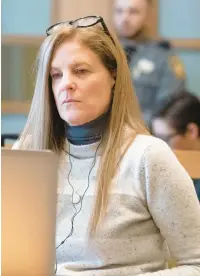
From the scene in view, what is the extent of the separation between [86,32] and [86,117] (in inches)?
7.0

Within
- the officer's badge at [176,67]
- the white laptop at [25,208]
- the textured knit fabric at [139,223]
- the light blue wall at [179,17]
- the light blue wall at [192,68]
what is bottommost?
the light blue wall at [192,68]

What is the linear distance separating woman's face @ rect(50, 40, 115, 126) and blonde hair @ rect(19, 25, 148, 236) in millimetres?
15

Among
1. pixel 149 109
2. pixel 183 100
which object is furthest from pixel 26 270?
pixel 149 109

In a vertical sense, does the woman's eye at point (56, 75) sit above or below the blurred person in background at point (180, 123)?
above

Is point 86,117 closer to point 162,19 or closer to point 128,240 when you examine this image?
point 128,240

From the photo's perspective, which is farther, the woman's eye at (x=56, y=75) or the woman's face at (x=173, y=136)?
the woman's face at (x=173, y=136)

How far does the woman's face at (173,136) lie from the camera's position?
2.46 metres

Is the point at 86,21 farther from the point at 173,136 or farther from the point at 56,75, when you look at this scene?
the point at 173,136

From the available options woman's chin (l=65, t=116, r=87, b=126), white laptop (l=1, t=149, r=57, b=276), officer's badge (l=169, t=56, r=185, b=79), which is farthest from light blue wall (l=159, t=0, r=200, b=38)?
white laptop (l=1, t=149, r=57, b=276)

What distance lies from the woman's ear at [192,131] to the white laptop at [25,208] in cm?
180

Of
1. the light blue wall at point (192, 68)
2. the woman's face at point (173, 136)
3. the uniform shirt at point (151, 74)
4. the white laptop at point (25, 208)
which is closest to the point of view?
the white laptop at point (25, 208)

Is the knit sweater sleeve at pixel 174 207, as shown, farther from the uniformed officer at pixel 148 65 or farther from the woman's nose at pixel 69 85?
the uniformed officer at pixel 148 65

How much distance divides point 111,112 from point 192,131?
1342mm

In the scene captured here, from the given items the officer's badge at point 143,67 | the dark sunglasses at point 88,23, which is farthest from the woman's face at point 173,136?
the dark sunglasses at point 88,23
